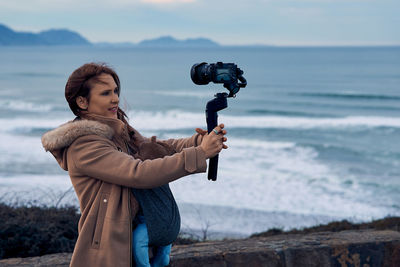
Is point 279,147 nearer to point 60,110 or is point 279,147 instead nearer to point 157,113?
point 157,113

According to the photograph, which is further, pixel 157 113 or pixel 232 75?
pixel 157 113

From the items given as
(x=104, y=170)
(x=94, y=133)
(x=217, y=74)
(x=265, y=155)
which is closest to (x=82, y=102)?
(x=94, y=133)

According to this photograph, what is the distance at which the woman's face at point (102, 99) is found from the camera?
217 cm

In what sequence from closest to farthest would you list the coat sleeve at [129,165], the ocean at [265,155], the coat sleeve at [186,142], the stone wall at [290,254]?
1. the coat sleeve at [129,165]
2. the coat sleeve at [186,142]
3. the stone wall at [290,254]
4. the ocean at [265,155]

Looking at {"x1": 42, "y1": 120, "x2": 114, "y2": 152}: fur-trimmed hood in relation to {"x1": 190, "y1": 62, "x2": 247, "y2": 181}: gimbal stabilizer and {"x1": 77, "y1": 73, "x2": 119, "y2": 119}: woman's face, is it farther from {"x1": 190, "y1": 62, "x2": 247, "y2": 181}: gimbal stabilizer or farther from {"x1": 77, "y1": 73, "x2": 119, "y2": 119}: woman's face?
{"x1": 190, "y1": 62, "x2": 247, "y2": 181}: gimbal stabilizer

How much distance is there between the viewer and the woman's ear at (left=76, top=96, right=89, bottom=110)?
219 centimetres

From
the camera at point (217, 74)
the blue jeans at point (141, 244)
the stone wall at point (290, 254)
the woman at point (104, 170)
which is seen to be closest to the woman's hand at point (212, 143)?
the woman at point (104, 170)

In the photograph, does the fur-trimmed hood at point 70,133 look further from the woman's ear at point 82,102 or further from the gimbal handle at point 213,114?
the gimbal handle at point 213,114

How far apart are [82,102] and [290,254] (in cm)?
181

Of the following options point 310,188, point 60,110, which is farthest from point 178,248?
point 60,110

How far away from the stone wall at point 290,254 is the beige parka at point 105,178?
3.76 feet

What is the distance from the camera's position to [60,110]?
2566 centimetres

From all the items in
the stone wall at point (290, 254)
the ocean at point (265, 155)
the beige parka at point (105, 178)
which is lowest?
the ocean at point (265, 155)

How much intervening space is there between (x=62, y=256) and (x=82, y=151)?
151cm
